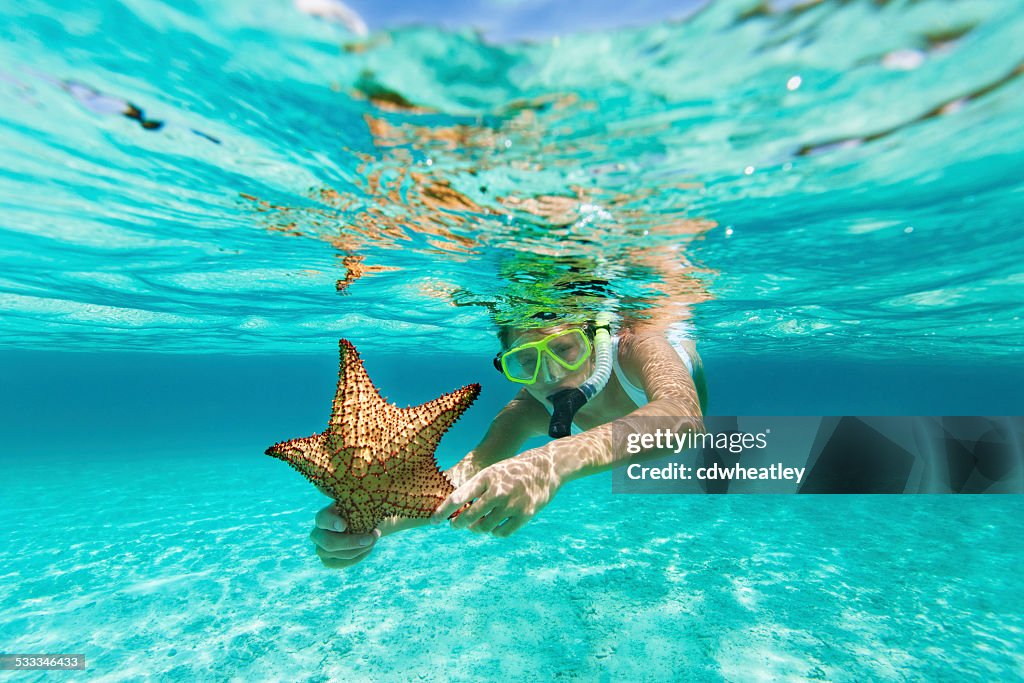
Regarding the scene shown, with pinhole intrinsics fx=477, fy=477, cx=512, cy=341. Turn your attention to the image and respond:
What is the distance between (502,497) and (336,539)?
37.2 inches

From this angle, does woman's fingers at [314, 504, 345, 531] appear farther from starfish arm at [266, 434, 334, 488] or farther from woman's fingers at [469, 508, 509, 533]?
woman's fingers at [469, 508, 509, 533]

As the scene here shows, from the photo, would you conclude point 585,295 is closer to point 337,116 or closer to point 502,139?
point 502,139

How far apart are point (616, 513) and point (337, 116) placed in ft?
39.5

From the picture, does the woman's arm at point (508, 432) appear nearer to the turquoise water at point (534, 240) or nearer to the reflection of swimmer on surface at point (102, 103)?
the turquoise water at point (534, 240)

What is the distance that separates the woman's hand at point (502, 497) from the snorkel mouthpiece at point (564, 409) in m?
1.82

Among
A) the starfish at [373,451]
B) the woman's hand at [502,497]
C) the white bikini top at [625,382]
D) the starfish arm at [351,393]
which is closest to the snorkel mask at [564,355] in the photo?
the white bikini top at [625,382]

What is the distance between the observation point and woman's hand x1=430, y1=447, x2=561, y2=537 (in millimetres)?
2193

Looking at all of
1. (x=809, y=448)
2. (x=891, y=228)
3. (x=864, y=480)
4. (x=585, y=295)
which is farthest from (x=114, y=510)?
(x=891, y=228)

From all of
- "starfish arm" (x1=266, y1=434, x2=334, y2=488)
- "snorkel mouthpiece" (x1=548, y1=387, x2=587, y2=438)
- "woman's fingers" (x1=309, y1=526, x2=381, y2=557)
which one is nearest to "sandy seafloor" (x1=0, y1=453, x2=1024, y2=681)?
"snorkel mouthpiece" (x1=548, y1=387, x2=587, y2=438)

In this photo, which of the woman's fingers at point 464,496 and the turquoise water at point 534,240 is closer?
the woman's fingers at point 464,496

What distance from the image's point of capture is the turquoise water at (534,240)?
416 cm

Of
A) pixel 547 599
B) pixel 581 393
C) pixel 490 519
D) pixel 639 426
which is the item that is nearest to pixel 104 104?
pixel 581 393

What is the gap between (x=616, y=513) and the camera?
13.4 metres

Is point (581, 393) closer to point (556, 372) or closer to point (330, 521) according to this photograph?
point (556, 372)
